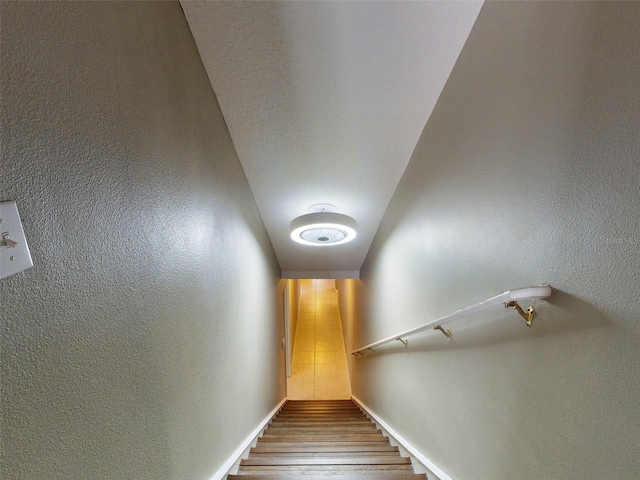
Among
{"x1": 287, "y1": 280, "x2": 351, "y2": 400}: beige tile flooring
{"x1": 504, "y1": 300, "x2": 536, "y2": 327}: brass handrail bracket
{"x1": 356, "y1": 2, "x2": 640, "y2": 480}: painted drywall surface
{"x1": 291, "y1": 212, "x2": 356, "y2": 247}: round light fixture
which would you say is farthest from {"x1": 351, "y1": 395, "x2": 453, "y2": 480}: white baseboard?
{"x1": 287, "y1": 280, "x2": 351, "y2": 400}: beige tile flooring

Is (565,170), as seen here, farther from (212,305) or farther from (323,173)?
(323,173)

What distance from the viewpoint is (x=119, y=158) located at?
2.35ft

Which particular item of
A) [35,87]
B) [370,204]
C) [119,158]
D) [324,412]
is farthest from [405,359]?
[324,412]

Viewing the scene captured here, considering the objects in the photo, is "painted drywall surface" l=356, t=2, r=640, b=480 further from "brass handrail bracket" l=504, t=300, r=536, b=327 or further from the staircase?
the staircase

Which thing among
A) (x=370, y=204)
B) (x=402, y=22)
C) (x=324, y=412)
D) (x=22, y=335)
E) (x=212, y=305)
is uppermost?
(x=370, y=204)

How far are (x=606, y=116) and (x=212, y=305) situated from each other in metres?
1.41

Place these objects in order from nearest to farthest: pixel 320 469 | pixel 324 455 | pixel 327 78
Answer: pixel 327 78 → pixel 320 469 → pixel 324 455

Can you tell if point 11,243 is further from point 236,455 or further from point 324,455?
point 324,455

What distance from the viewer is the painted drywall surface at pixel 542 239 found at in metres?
0.60

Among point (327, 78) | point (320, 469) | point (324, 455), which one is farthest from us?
point (324, 455)

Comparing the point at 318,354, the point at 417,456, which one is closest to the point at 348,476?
the point at 417,456

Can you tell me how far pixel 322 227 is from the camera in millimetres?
2547

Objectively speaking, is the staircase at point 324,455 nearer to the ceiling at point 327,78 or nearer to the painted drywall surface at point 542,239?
the painted drywall surface at point 542,239

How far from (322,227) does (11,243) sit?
→ 2.15 m
